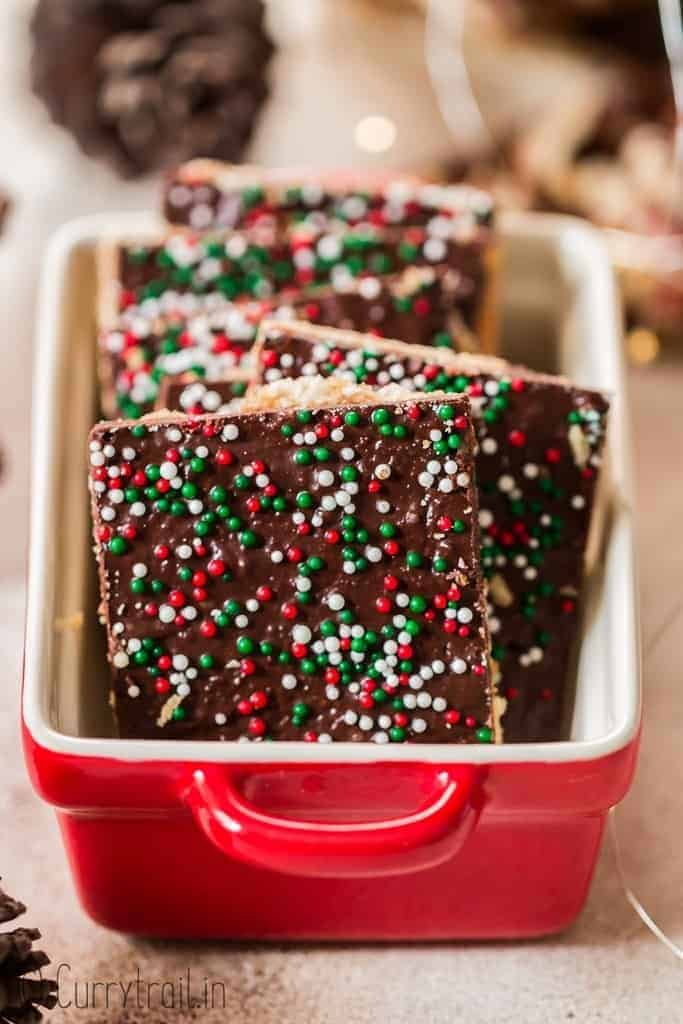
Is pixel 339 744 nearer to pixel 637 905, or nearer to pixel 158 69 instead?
pixel 637 905

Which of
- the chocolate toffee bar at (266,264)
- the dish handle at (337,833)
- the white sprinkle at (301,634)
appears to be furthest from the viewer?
the chocolate toffee bar at (266,264)

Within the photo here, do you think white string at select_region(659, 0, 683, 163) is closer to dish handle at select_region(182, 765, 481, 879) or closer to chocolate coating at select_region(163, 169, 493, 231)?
chocolate coating at select_region(163, 169, 493, 231)

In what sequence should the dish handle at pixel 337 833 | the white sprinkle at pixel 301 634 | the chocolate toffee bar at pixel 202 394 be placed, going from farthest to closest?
the chocolate toffee bar at pixel 202 394 → the white sprinkle at pixel 301 634 → the dish handle at pixel 337 833

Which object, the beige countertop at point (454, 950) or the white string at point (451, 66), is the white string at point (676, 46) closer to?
the white string at point (451, 66)

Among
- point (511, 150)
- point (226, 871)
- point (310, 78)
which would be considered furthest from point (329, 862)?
point (310, 78)

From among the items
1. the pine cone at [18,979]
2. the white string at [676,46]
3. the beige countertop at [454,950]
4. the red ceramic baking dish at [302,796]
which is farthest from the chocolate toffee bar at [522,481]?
the white string at [676,46]

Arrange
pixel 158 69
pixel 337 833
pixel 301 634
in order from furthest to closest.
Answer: pixel 158 69 < pixel 301 634 < pixel 337 833

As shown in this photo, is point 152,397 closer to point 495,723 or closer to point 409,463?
point 409,463

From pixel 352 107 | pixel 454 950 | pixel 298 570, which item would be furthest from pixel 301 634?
pixel 352 107
